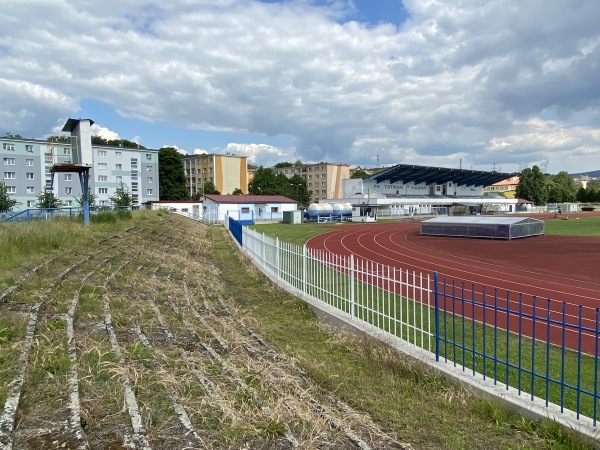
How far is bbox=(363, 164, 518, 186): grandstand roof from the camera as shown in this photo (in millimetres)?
78938

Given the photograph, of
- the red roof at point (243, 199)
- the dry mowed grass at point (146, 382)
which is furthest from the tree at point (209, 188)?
the dry mowed grass at point (146, 382)

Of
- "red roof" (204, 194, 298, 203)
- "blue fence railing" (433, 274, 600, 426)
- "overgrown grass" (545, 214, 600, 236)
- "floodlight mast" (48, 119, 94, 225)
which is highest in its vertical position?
"floodlight mast" (48, 119, 94, 225)

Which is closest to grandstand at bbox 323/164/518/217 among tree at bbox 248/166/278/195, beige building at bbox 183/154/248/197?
tree at bbox 248/166/278/195

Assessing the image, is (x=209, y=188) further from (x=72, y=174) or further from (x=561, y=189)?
(x=561, y=189)

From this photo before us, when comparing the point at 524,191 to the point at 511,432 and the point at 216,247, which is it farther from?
the point at 511,432

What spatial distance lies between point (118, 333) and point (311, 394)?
2.95 metres

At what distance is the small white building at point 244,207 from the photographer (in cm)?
5503

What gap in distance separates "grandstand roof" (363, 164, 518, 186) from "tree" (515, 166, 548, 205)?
1001 cm

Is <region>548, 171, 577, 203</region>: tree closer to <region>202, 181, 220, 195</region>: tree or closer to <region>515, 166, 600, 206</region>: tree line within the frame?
<region>515, 166, 600, 206</region>: tree line

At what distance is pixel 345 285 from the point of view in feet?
28.2

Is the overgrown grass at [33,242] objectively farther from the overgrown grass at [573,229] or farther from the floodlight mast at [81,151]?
the overgrown grass at [573,229]

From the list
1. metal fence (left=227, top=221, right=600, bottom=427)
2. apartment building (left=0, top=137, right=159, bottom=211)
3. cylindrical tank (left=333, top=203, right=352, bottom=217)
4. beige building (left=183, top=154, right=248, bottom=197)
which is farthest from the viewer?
beige building (left=183, top=154, right=248, bottom=197)

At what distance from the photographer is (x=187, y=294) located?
9359 millimetres

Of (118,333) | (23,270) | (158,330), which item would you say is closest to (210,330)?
(158,330)
